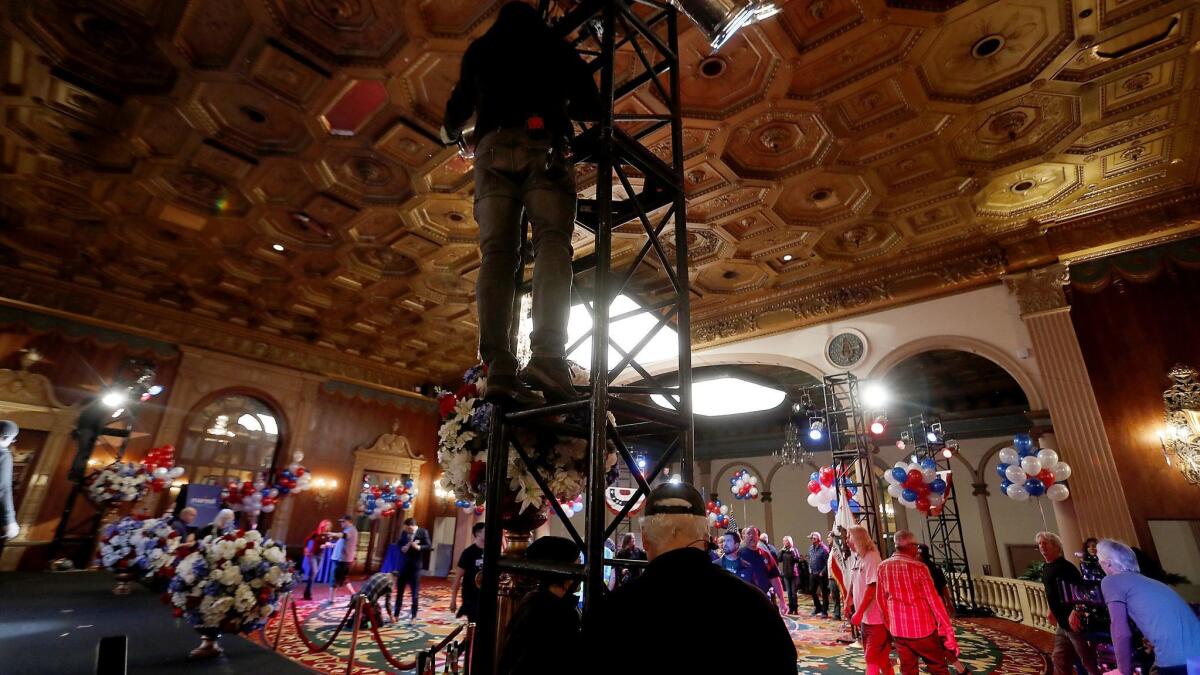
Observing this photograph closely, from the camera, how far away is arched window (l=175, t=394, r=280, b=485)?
13.1 m

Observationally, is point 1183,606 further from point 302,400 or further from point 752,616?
point 302,400

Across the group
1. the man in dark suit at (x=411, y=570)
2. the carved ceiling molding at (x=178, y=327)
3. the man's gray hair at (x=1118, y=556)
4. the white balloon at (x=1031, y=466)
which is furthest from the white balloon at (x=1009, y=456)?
the carved ceiling molding at (x=178, y=327)

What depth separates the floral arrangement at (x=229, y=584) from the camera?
163 inches

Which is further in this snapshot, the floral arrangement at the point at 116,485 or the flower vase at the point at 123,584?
the floral arrangement at the point at 116,485

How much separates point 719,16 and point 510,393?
2.71 meters

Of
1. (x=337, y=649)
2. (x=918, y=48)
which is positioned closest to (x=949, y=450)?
(x=918, y=48)

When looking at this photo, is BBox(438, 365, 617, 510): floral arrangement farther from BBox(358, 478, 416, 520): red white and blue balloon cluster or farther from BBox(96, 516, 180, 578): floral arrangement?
BBox(358, 478, 416, 520): red white and blue balloon cluster

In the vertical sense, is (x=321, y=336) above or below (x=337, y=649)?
above

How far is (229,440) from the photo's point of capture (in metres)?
13.8

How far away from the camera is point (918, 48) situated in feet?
19.8

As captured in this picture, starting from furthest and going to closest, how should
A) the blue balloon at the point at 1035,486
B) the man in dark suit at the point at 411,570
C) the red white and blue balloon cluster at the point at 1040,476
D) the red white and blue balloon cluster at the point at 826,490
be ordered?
the red white and blue balloon cluster at the point at 826,490 → the man in dark suit at the point at 411,570 → the blue balloon at the point at 1035,486 → the red white and blue balloon cluster at the point at 1040,476

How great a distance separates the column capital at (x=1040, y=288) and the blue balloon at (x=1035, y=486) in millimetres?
2744

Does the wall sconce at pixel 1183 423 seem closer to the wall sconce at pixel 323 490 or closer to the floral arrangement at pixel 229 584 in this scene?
the floral arrangement at pixel 229 584

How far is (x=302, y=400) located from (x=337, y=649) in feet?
33.7
